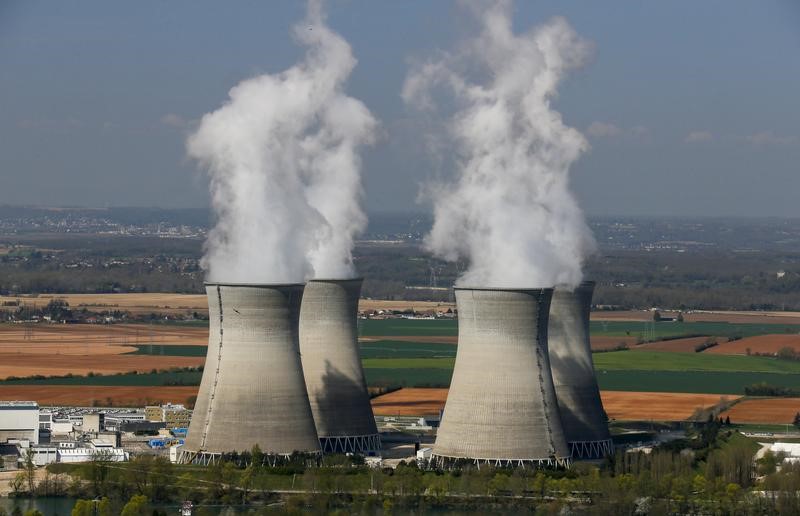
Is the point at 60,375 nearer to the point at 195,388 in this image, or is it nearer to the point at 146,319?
the point at 195,388

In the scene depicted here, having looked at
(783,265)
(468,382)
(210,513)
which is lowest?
(210,513)

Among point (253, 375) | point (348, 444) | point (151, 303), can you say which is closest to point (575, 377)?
point (348, 444)

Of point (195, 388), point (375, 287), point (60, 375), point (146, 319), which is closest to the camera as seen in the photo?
point (195, 388)

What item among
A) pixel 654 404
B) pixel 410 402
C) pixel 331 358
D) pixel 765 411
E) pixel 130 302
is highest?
pixel 130 302

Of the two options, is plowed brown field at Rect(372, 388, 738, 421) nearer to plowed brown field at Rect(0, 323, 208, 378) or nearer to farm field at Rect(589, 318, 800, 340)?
plowed brown field at Rect(0, 323, 208, 378)

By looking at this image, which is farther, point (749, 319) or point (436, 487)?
point (749, 319)

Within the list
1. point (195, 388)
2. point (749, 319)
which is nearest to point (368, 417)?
point (195, 388)

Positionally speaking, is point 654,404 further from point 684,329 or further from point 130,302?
point 130,302
